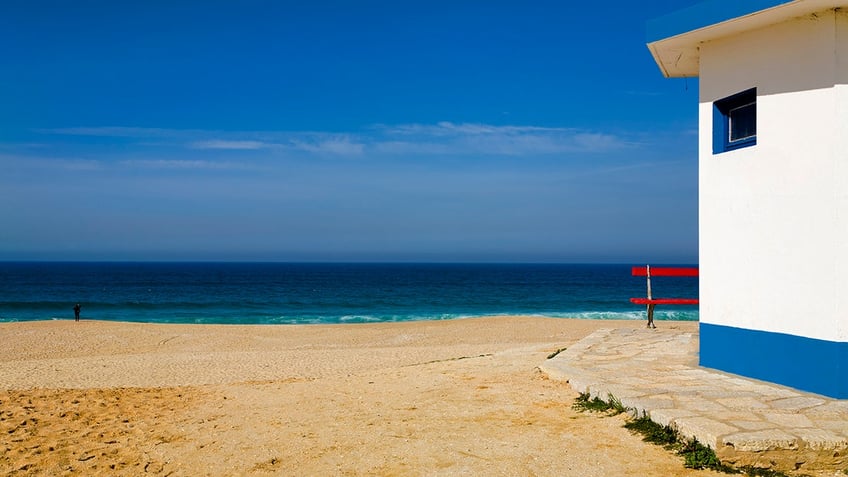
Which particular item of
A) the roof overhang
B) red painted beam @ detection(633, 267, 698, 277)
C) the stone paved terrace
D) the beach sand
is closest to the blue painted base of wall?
the stone paved terrace

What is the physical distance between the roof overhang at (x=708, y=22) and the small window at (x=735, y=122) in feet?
2.64

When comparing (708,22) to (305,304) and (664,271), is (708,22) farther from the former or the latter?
(305,304)

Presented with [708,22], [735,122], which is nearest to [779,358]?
[735,122]

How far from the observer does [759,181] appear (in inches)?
280

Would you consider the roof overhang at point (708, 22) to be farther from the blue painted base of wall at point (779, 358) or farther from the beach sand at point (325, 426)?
the beach sand at point (325, 426)

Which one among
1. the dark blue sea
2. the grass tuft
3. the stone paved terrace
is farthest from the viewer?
the dark blue sea

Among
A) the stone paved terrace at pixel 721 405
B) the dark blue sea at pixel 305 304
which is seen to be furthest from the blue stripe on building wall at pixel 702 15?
the dark blue sea at pixel 305 304

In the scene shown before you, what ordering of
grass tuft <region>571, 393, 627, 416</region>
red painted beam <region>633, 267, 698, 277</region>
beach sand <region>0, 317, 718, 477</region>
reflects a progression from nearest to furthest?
1. beach sand <region>0, 317, 718, 477</region>
2. grass tuft <region>571, 393, 627, 416</region>
3. red painted beam <region>633, 267, 698, 277</region>

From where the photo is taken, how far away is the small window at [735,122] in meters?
7.43

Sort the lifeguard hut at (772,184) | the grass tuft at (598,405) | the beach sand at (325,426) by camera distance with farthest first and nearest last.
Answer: the lifeguard hut at (772,184) → the grass tuft at (598,405) → the beach sand at (325,426)

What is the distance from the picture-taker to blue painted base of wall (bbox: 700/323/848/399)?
6344 millimetres

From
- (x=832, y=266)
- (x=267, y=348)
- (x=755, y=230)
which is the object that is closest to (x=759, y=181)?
(x=755, y=230)

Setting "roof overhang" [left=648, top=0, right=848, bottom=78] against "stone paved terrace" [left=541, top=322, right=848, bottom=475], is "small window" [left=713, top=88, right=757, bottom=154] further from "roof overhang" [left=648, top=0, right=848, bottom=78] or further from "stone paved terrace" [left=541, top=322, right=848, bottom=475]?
"stone paved terrace" [left=541, top=322, right=848, bottom=475]

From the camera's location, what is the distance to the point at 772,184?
274 inches
